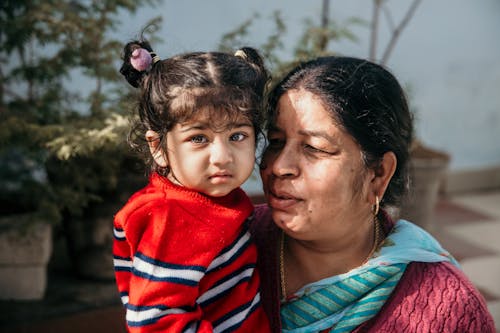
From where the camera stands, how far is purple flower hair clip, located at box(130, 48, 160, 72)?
66.7 inches

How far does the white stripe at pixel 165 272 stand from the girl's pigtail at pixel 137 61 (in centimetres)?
51

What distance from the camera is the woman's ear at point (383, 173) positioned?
186cm

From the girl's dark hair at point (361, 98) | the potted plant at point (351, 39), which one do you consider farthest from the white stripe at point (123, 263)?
the potted plant at point (351, 39)

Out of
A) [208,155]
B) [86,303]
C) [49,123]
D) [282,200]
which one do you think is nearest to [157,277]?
[208,155]

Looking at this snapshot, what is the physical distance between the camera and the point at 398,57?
5.65m

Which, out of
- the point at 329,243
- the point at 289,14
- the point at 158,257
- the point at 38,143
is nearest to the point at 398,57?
the point at 289,14

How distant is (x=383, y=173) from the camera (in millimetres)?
1882

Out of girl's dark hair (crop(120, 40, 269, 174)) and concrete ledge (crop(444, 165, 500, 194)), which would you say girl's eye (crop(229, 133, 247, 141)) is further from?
concrete ledge (crop(444, 165, 500, 194))

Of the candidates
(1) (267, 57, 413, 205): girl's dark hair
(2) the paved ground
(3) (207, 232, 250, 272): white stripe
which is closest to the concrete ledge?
(2) the paved ground

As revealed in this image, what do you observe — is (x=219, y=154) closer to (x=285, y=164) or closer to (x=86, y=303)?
(x=285, y=164)

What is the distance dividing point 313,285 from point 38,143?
5.25 ft

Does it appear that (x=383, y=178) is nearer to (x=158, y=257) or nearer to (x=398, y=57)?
(x=158, y=257)

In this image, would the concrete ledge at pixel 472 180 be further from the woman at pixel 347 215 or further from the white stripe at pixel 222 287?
the white stripe at pixel 222 287

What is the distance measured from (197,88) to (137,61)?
22 cm
